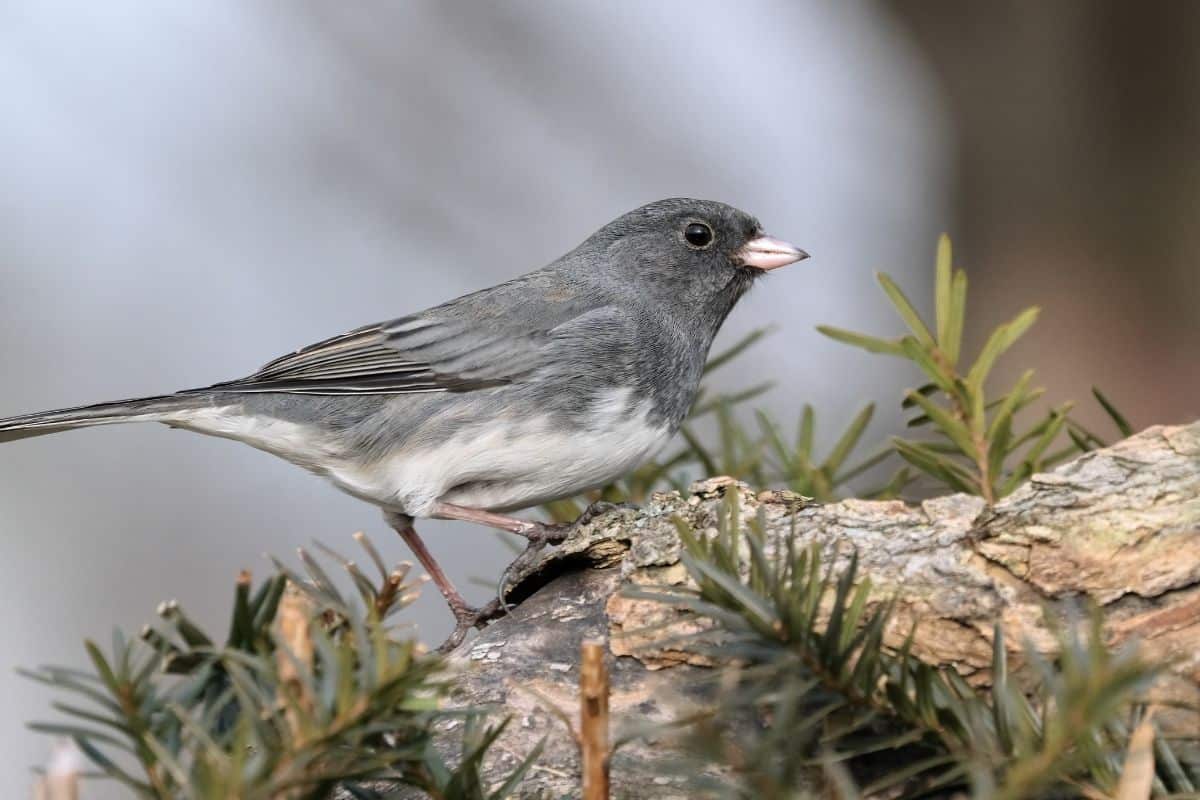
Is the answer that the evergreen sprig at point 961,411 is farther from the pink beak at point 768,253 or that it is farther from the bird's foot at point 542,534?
the pink beak at point 768,253

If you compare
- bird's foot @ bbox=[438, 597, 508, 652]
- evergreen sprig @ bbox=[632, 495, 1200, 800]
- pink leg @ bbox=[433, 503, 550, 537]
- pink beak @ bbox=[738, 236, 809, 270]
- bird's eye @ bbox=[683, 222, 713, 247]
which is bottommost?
evergreen sprig @ bbox=[632, 495, 1200, 800]

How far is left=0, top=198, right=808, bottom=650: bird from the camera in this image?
2012 millimetres

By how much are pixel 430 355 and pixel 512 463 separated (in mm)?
347

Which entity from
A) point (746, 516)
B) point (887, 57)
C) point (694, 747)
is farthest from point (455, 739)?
point (887, 57)

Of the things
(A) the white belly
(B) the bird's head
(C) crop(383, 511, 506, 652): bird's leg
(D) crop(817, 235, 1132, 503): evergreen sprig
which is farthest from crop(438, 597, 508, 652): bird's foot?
(B) the bird's head

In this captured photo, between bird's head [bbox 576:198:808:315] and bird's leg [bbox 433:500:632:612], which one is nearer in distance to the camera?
bird's leg [bbox 433:500:632:612]

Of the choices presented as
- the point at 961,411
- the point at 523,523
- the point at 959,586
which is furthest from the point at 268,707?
the point at 523,523

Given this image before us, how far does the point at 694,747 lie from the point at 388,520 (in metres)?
1.73

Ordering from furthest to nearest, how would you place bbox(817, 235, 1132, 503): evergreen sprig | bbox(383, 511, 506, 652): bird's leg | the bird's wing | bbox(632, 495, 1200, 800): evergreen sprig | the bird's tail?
the bird's wing, the bird's tail, bbox(383, 511, 506, 652): bird's leg, bbox(817, 235, 1132, 503): evergreen sprig, bbox(632, 495, 1200, 800): evergreen sprig

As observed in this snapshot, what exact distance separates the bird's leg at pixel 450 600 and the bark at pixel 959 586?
264 millimetres

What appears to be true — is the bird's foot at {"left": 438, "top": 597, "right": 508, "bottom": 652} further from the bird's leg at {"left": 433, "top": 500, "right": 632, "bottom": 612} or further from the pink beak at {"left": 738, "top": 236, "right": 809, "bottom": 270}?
the pink beak at {"left": 738, "top": 236, "right": 809, "bottom": 270}

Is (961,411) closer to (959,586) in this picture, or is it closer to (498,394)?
(959,586)

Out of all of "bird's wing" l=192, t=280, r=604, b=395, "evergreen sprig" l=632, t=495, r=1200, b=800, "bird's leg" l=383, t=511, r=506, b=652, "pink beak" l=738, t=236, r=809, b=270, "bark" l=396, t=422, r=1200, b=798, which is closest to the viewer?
"evergreen sprig" l=632, t=495, r=1200, b=800

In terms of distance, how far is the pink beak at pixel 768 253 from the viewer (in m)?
2.47
